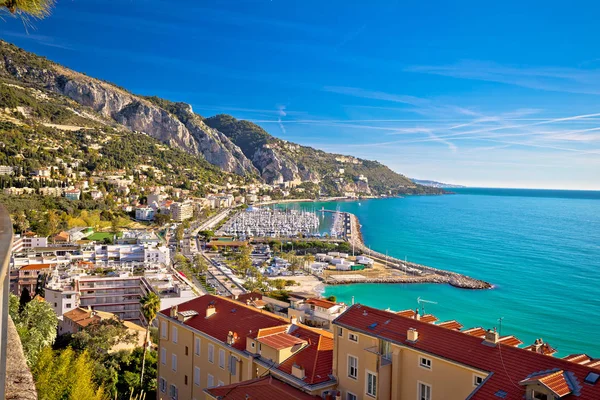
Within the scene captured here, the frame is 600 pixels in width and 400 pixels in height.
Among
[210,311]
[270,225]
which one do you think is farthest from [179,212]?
[210,311]

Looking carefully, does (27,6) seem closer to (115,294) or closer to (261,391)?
(261,391)

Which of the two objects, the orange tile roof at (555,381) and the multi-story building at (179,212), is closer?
the orange tile roof at (555,381)

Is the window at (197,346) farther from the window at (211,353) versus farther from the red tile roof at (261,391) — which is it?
the red tile roof at (261,391)

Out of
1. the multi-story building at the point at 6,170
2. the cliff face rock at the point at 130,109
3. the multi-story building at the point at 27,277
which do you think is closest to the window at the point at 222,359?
the multi-story building at the point at 27,277

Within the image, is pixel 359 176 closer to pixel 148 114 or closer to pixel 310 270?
pixel 148 114

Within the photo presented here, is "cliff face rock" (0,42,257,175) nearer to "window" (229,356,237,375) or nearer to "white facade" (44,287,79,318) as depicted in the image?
"white facade" (44,287,79,318)

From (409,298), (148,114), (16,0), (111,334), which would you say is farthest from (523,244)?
(148,114)

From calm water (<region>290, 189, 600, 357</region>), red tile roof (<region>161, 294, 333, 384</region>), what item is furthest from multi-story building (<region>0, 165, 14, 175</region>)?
red tile roof (<region>161, 294, 333, 384</region>)
